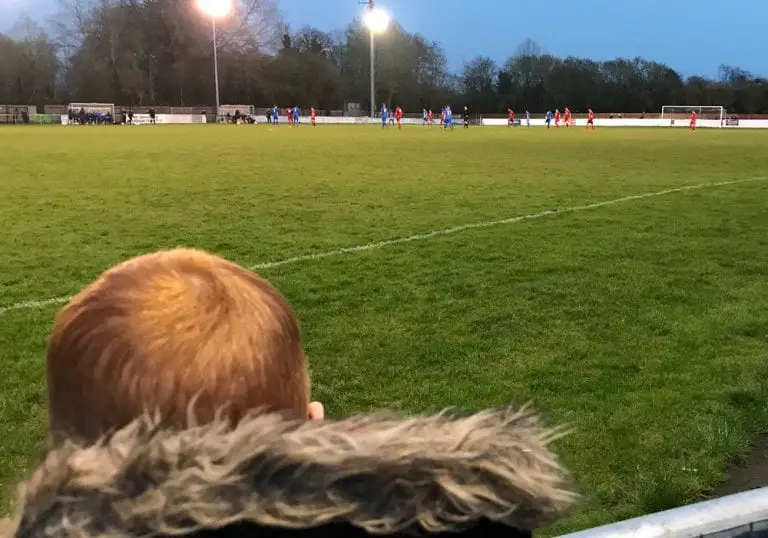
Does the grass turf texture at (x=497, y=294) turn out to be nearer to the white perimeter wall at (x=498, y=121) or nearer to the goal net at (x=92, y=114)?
the white perimeter wall at (x=498, y=121)

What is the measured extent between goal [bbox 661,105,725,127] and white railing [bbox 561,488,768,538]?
68.3 meters

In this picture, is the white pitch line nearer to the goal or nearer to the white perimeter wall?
the white perimeter wall

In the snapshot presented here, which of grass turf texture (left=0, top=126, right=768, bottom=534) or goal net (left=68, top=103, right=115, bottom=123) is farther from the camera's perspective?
goal net (left=68, top=103, right=115, bottom=123)

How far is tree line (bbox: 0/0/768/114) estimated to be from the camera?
92.4m

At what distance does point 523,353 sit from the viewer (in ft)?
18.7

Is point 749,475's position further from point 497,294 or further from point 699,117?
point 699,117

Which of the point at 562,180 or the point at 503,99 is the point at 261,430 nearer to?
the point at 562,180

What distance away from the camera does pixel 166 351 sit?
120cm


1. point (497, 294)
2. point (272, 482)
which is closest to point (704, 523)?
point (272, 482)

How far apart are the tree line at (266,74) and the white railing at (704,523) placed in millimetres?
95562

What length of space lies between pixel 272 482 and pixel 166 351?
26 cm

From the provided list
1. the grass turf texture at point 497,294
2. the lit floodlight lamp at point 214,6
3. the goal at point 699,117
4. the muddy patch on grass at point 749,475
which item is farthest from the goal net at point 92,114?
the muddy patch on grass at point 749,475

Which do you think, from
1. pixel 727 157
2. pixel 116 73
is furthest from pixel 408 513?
pixel 116 73

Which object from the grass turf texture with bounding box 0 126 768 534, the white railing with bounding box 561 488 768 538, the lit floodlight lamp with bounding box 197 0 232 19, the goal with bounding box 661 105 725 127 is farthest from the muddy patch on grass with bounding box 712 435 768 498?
the lit floodlight lamp with bounding box 197 0 232 19
